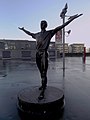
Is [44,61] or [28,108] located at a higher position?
[44,61]

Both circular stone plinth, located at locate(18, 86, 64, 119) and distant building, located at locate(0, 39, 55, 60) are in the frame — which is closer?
circular stone plinth, located at locate(18, 86, 64, 119)

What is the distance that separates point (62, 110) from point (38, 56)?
168cm

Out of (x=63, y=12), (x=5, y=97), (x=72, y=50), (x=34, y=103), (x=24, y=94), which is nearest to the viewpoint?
(x=34, y=103)

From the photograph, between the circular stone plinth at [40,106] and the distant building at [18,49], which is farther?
the distant building at [18,49]

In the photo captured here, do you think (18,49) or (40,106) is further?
(18,49)

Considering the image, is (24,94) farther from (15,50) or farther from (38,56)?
(15,50)

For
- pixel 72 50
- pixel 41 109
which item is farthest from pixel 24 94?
pixel 72 50

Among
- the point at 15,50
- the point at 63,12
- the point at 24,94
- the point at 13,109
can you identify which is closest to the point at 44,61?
the point at 24,94

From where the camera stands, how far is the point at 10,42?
58094 mm

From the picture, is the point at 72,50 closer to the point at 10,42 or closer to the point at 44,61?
the point at 10,42

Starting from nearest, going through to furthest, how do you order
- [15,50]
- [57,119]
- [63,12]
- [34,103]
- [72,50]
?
[57,119]
[34,103]
[63,12]
[15,50]
[72,50]

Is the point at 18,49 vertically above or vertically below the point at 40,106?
above

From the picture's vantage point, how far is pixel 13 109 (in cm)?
490

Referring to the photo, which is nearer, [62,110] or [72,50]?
[62,110]
